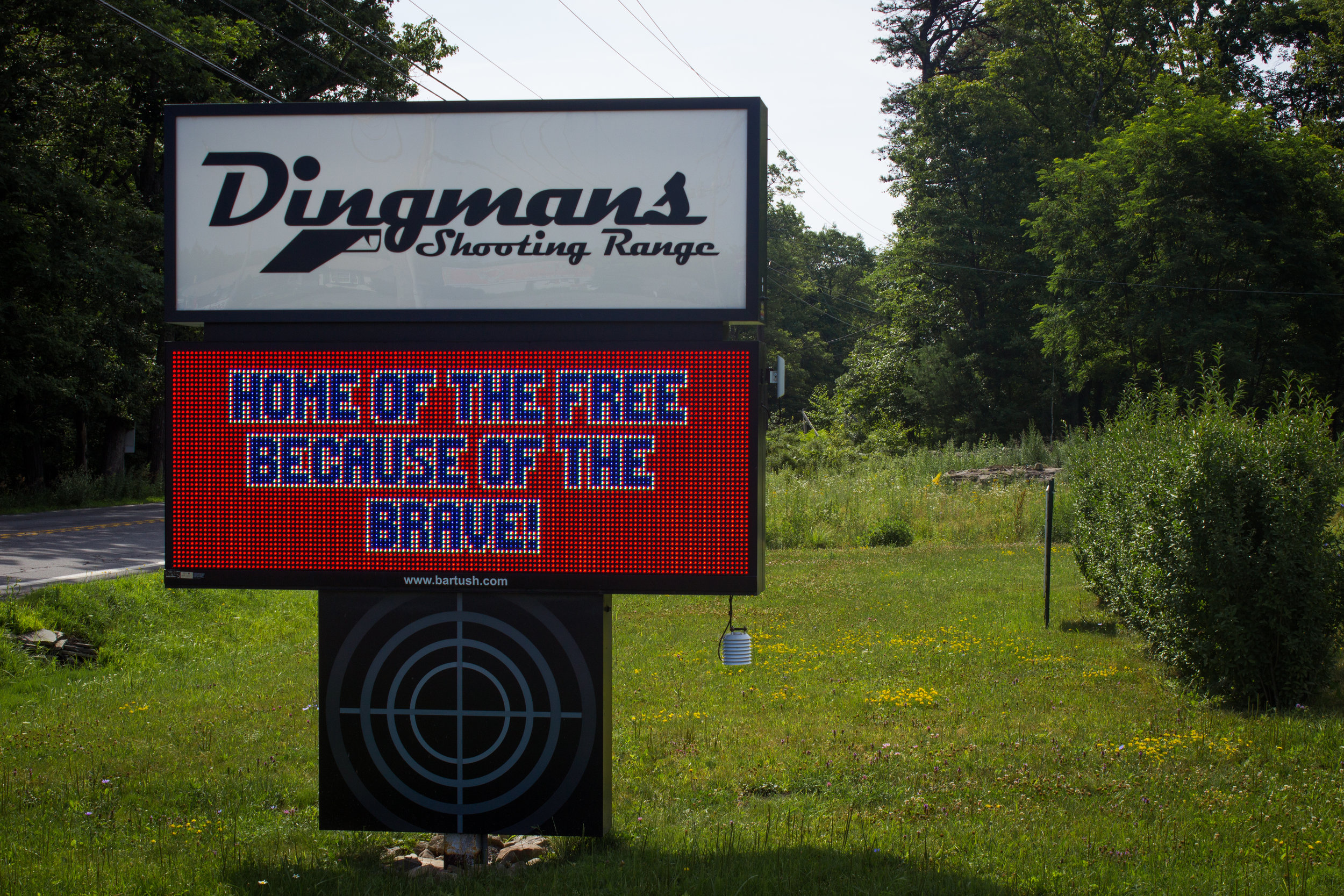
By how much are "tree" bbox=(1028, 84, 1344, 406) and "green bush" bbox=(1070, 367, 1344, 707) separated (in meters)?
28.9

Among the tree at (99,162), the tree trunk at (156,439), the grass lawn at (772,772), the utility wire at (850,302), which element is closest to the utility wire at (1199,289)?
the tree at (99,162)

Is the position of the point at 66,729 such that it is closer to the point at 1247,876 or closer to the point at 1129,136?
the point at 1247,876

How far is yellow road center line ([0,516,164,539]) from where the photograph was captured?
17.8 metres

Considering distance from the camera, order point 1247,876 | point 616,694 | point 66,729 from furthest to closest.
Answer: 1. point 616,694
2. point 66,729
3. point 1247,876

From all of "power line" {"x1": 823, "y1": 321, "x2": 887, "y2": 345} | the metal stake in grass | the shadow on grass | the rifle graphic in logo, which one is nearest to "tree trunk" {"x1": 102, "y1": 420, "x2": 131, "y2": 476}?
the metal stake in grass

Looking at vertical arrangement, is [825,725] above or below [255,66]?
below

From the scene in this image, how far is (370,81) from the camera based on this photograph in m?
33.9

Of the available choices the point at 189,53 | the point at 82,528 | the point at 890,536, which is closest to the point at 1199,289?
the point at 890,536

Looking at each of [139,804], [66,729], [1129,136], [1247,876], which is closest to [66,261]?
[66,729]

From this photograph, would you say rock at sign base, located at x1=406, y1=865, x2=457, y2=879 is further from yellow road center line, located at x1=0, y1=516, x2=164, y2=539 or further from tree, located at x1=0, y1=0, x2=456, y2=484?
tree, located at x1=0, y1=0, x2=456, y2=484

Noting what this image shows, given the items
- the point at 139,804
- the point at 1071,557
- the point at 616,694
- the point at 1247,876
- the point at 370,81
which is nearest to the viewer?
the point at 1247,876

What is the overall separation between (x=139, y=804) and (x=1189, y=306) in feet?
129

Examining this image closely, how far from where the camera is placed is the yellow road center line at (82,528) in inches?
701

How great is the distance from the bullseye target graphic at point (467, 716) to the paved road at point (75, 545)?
7799 mm
